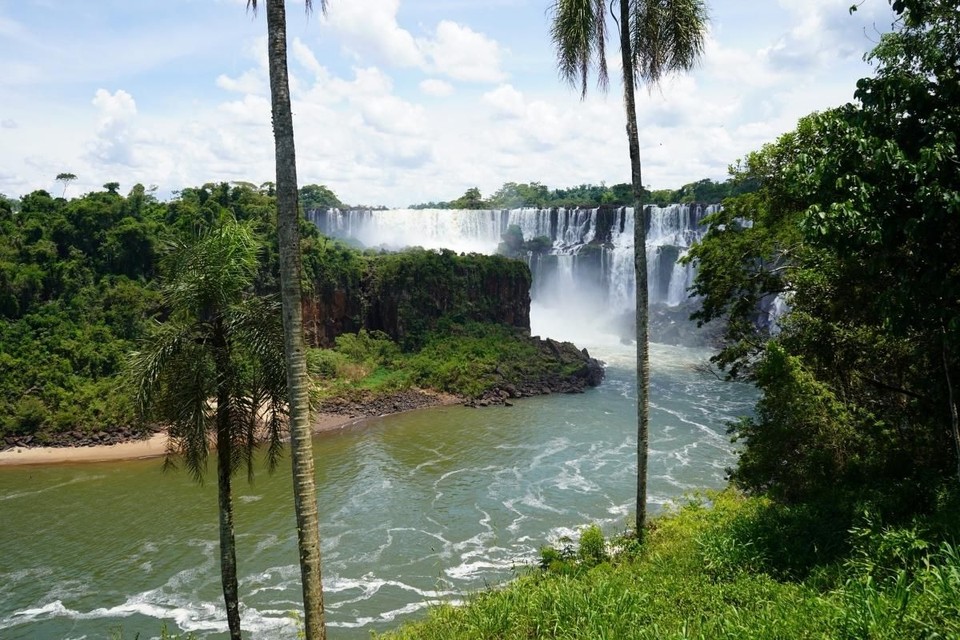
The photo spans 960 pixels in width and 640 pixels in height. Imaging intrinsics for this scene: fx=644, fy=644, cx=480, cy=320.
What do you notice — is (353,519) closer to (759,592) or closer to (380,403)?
(759,592)

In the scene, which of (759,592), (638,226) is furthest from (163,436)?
(759,592)

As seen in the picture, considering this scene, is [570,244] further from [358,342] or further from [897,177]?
[897,177]

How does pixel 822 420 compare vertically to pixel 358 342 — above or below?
above

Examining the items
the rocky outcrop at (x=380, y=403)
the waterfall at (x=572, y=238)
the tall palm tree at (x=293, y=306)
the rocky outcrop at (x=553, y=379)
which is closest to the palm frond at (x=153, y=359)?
the tall palm tree at (x=293, y=306)

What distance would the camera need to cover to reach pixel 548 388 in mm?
38000

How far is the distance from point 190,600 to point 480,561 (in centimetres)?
694

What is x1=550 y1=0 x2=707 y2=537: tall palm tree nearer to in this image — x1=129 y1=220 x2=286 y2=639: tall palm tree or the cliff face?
x1=129 y1=220 x2=286 y2=639: tall palm tree

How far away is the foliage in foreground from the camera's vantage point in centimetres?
450

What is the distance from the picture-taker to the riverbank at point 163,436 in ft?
89.1

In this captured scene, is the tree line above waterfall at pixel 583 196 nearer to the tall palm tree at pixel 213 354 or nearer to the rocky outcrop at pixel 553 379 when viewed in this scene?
the rocky outcrop at pixel 553 379

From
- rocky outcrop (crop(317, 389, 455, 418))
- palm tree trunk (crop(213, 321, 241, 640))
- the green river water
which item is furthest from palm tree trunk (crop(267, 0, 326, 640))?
rocky outcrop (crop(317, 389, 455, 418))

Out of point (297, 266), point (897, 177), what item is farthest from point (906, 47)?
point (297, 266)

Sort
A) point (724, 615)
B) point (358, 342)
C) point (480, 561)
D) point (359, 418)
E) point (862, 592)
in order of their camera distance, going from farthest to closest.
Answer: point (358, 342) → point (359, 418) → point (480, 561) → point (724, 615) → point (862, 592)

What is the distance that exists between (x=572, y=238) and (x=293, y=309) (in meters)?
50.6
